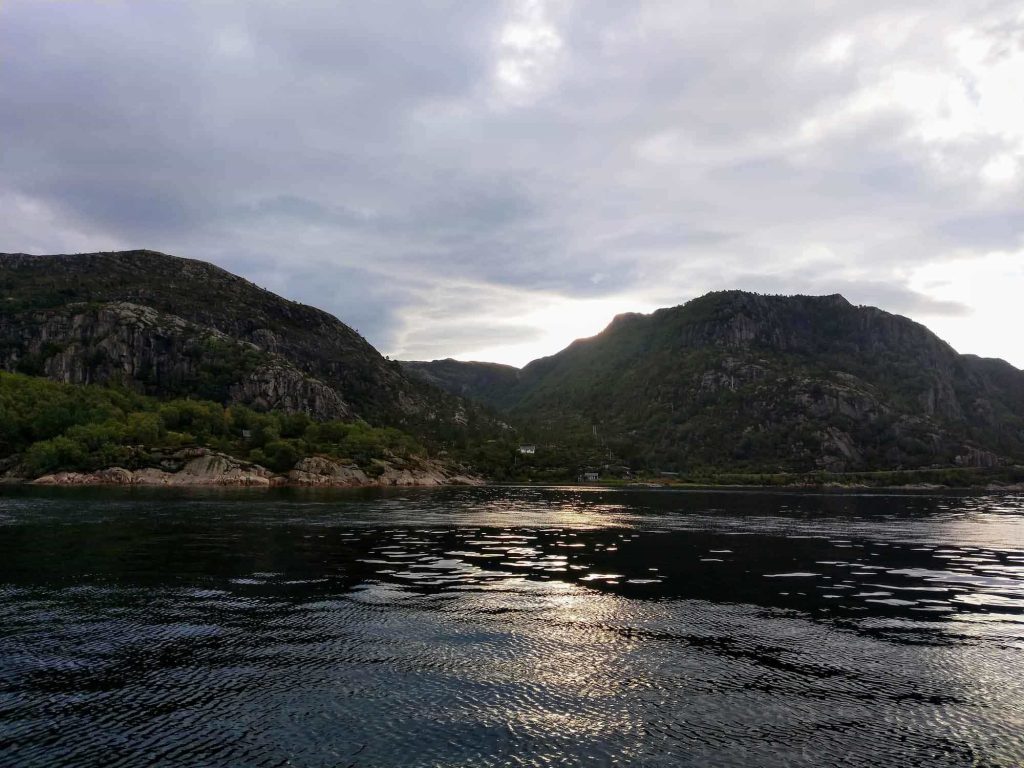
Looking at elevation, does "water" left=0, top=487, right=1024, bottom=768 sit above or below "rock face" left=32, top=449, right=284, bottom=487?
above

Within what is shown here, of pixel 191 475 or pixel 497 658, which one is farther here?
pixel 191 475

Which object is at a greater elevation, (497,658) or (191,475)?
(497,658)

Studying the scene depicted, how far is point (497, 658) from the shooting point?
2356cm

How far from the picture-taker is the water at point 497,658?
16109mm

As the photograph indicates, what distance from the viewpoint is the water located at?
1611 cm

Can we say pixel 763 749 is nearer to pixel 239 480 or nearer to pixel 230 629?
pixel 230 629

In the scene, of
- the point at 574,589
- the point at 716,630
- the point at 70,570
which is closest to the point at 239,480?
the point at 70,570

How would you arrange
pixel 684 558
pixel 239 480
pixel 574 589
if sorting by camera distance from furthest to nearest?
1. pixel 239 480
2. pixel 684 558
3. pixel 574 589

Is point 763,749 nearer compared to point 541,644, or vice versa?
point 763,749

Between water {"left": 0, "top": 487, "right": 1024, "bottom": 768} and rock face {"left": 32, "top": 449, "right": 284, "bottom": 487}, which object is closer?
water {"left": 0, "top": 487, "right": 1024, "bottom": 768}

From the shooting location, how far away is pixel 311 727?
17.0 metres

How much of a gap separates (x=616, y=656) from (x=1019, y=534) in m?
81.2

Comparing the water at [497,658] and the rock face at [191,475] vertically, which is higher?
the water at [497,658]

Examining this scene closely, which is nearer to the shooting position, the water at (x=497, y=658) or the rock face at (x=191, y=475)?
the water at (x=497, y=658)
